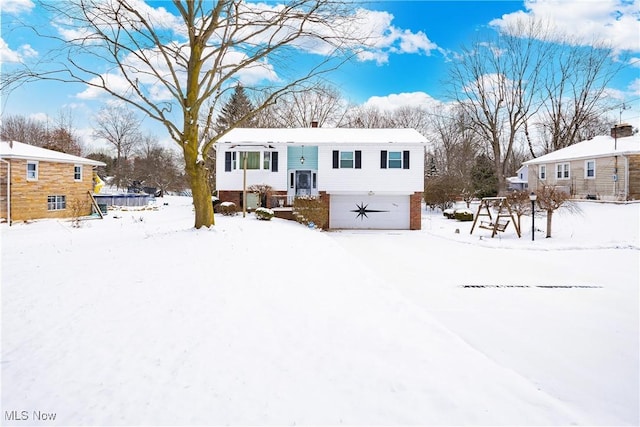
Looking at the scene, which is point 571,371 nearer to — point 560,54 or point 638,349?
point 638,349

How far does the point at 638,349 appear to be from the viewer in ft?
16.1

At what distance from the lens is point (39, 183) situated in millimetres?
19688

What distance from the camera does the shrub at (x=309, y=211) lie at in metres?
18.4

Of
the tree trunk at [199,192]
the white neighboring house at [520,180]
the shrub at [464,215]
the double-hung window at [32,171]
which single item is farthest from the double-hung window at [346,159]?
the white neighboring house at [520,180]

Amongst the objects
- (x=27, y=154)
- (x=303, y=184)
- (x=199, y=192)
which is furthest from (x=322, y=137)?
(x=27, y=154)

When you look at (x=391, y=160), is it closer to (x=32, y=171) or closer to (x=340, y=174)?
(x=340, y=174)

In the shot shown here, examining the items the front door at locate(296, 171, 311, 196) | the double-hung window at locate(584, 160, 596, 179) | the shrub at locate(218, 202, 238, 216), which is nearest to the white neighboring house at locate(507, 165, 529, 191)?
the double-hung window at locate(584, 160, 596, 179)

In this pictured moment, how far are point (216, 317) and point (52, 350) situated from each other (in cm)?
179

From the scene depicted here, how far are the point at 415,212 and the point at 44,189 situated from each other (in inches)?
885

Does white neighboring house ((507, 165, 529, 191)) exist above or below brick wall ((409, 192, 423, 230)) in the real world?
above

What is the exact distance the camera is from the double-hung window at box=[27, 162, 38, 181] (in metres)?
19.2

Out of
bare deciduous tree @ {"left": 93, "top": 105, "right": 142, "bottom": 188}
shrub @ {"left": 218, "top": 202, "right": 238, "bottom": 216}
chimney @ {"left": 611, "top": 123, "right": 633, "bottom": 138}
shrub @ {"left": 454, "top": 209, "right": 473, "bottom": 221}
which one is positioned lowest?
shrub @ {"left": 454, "top": 209, "right": 473, "bottom": 221}

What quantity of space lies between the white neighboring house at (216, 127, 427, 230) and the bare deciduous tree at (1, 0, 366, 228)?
9.72 m

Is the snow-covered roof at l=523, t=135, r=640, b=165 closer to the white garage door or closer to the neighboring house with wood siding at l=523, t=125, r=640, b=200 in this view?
the neighboring house with wood siding at l=523, t=125, r=640, b=200
